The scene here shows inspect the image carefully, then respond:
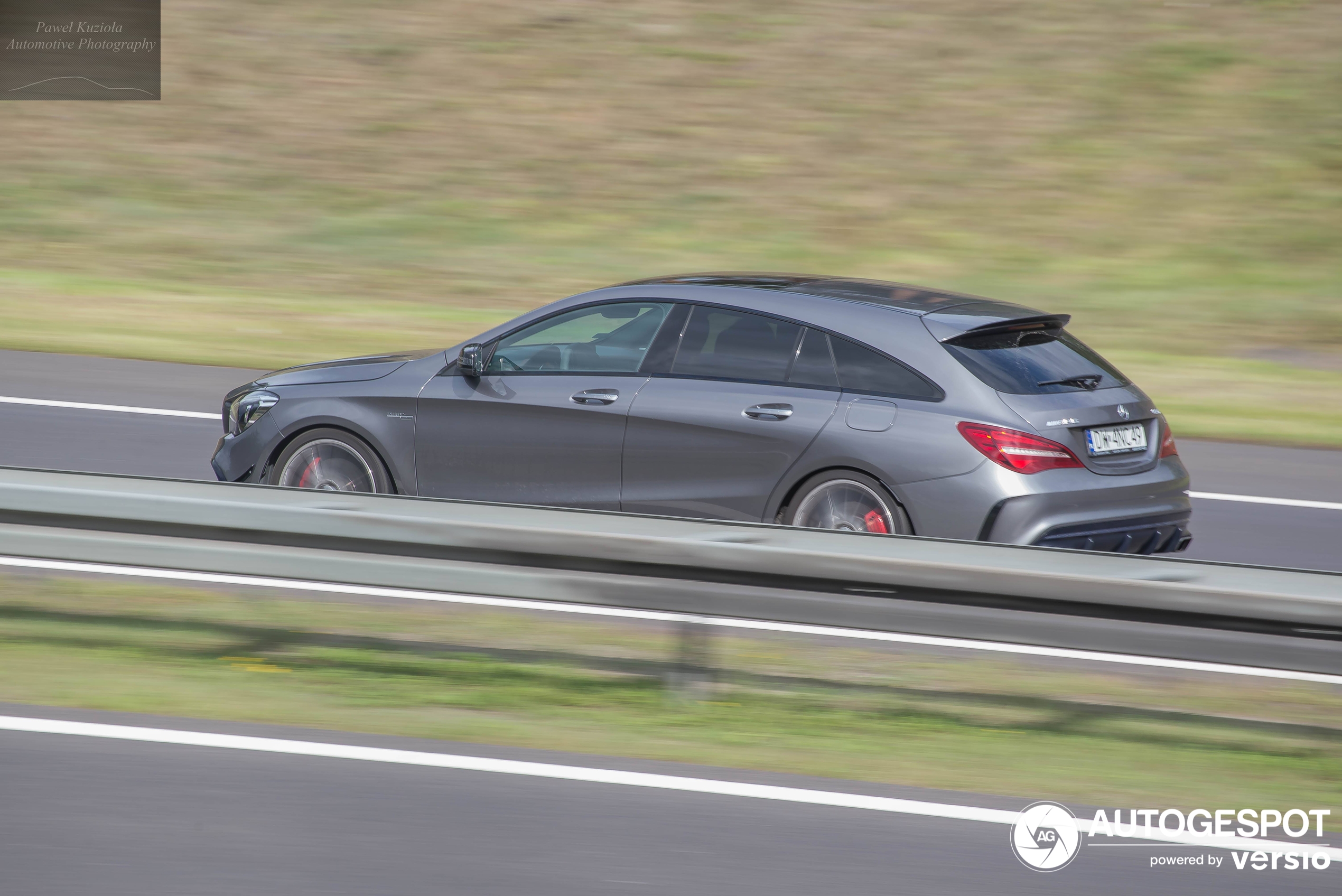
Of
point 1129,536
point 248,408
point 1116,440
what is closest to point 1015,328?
point 1116,440

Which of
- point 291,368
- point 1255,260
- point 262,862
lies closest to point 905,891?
point 262,862

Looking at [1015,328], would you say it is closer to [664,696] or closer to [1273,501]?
[664,696]

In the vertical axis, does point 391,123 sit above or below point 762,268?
above

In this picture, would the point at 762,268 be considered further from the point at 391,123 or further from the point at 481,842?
the point at 481,842

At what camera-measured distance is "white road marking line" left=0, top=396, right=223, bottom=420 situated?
11867 mm

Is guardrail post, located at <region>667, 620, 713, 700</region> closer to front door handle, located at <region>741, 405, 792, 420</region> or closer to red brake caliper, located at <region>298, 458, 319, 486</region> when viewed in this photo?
front door handle, located at <region>741, 405, 792, 420</region>

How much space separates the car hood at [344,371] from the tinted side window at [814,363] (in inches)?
82.0

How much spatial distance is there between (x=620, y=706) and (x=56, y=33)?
1001 inches

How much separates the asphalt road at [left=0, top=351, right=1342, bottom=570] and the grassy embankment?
2.84 feet

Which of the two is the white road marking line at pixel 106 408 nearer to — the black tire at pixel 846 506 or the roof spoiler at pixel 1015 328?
the black tire at pixel 846 506

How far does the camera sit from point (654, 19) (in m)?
25.9

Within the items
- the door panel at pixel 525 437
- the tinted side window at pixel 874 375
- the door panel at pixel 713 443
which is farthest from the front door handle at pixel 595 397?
the tinted side window at pixel 874 375

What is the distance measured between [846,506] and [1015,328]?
1257mm

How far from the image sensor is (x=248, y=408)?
351 inches
